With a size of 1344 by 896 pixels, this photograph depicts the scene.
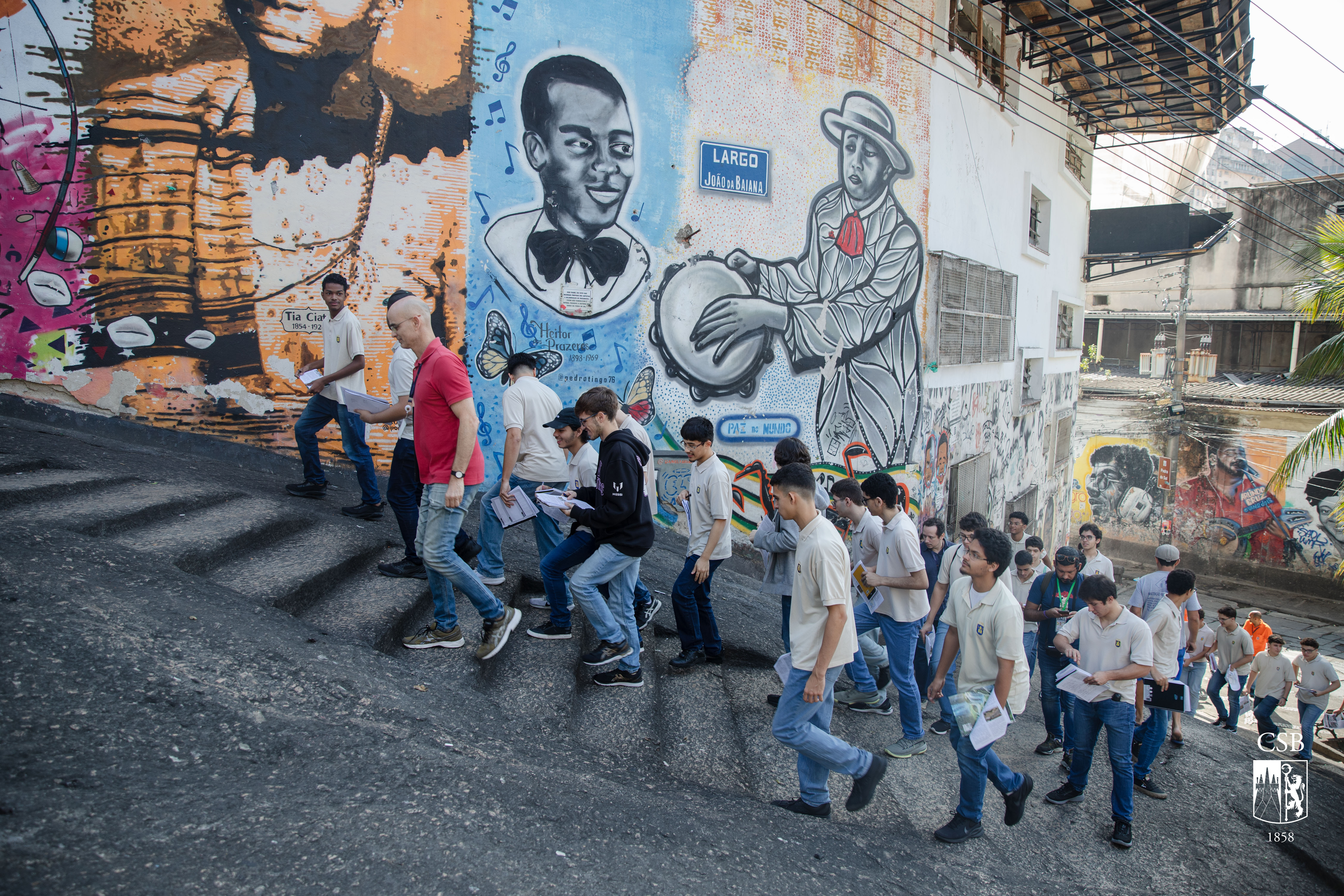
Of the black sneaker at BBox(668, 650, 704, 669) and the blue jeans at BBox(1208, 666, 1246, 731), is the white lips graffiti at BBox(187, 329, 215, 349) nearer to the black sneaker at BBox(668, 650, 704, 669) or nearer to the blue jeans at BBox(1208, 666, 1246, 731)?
the black sneaker at BBox(668, 650, 704, 669)

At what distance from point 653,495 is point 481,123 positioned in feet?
14.0

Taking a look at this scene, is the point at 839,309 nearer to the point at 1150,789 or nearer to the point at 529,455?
the point at 529,455

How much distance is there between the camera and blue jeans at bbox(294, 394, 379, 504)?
5.53 m

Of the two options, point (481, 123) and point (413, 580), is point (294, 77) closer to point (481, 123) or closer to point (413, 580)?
point (481, 123)

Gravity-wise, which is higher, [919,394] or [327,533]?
[919,394]

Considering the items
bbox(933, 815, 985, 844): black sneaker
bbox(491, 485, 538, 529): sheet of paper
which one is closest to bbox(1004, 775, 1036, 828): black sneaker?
bbox(933, 815, 985, 844): black sneaker

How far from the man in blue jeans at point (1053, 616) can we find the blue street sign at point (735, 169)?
195 inches

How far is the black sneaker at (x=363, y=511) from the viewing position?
562 centimetres

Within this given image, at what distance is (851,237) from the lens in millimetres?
8922

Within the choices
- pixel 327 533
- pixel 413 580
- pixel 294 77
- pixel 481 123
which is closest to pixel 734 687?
pixel 413 580

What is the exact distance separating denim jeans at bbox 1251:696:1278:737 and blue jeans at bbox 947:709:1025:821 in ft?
23.0

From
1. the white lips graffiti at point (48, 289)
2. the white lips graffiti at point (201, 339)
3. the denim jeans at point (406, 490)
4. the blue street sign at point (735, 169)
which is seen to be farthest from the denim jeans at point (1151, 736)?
the white lips graffiti at point (48, 289)

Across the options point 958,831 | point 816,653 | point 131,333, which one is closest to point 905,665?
point 958,831

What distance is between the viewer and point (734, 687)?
500cm
